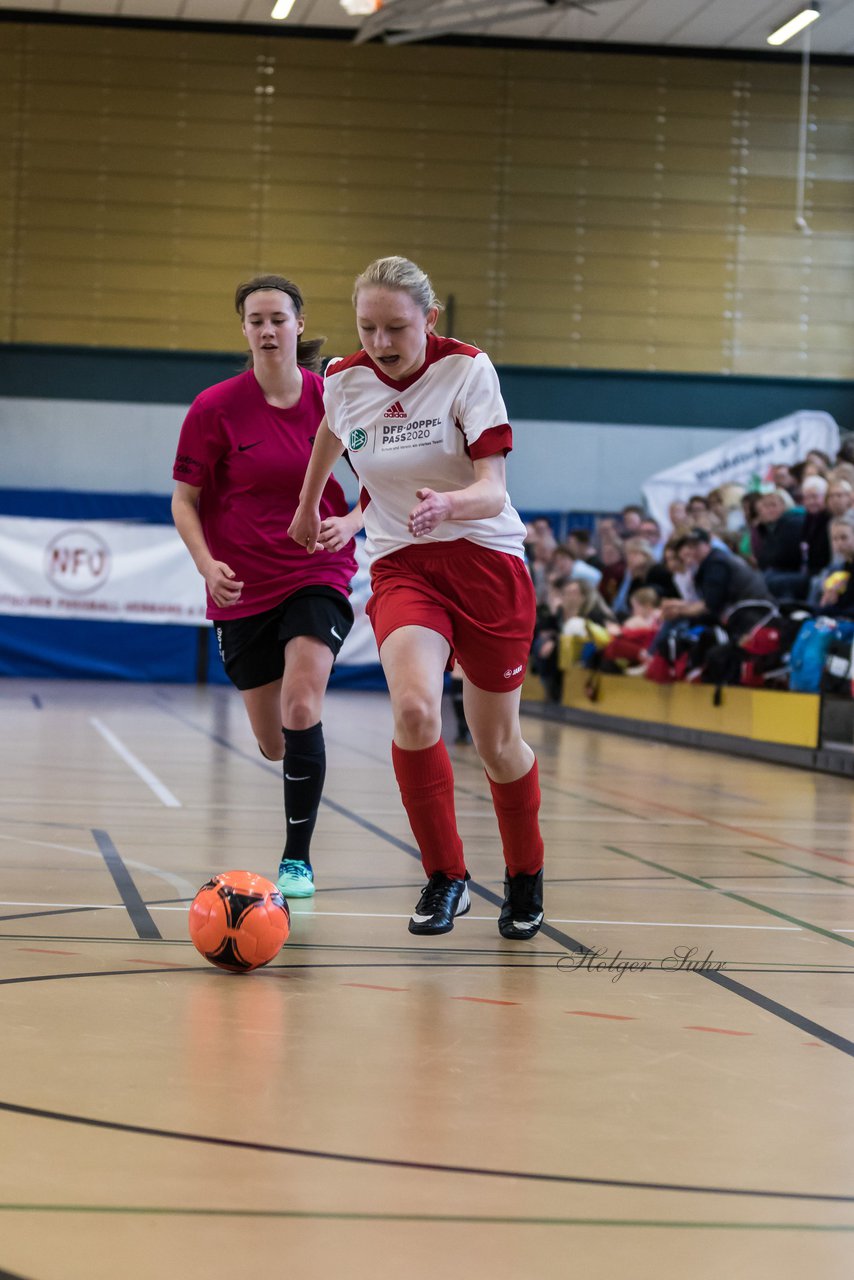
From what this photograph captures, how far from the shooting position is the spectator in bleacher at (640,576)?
43.8 ft

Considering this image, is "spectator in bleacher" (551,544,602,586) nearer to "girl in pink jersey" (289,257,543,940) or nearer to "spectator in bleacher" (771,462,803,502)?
"spectator in bleacher" (771,462,803,502)

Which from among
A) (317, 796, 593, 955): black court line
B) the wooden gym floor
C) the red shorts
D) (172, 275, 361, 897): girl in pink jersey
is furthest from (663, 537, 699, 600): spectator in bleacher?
the red shorts

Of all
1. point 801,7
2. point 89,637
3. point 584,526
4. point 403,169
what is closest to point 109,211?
point 403,169

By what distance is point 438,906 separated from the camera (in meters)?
3.99

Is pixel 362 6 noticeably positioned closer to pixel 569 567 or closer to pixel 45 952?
pixel 569 567

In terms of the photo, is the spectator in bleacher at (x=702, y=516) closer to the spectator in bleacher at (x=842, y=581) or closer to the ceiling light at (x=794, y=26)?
Answer: the spectator in bleacher at (x=842, y=581)

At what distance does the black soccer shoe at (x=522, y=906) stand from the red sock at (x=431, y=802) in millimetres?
155

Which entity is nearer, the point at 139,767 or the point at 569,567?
the point at 139,767

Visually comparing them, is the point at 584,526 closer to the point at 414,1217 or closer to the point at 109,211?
the point at 109,211

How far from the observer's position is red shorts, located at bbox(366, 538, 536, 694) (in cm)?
392

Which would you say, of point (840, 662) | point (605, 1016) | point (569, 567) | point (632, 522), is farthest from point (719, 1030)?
point (632, 522)

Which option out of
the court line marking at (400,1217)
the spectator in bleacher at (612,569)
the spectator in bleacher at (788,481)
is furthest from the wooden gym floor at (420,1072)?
the spectator in bleacher at (612,569)

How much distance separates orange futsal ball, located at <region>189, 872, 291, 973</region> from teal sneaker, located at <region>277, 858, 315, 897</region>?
3.23 feet

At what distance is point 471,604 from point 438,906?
0.76 meters
